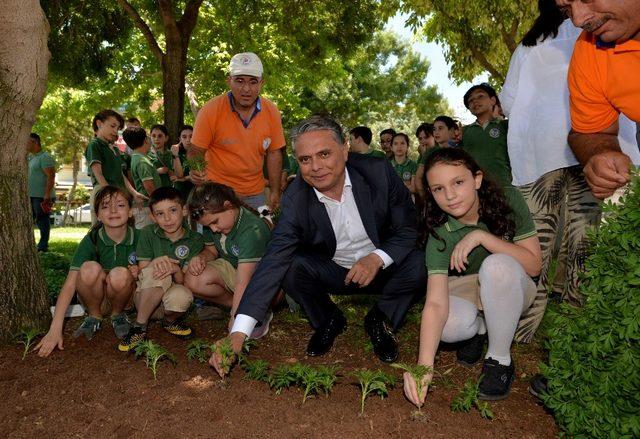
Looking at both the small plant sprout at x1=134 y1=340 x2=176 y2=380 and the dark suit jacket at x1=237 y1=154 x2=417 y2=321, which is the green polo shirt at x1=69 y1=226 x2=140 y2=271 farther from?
the dark suit jacket at x1=237 y1=154 x2=417 y2=321

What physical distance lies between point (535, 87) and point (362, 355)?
2.18 meters

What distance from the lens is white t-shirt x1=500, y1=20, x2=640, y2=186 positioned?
3359mm

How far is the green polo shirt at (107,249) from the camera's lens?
13.0ft

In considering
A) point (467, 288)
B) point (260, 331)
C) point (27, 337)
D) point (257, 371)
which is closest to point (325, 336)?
point (260, 331)

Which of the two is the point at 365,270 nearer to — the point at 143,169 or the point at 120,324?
the point at 120,324

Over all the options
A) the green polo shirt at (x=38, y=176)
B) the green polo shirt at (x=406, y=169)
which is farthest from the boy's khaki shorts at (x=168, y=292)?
the green polo shirt at (x=38, y=176)

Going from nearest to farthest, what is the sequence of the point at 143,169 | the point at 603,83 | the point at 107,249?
the point at 603,83 → the point at 107,249 → the point at 143,169

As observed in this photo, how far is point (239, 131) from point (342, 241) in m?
2.03

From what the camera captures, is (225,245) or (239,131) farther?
(239,131)

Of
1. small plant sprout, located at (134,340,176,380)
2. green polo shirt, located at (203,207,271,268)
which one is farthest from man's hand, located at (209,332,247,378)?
green polo shirt, located at (203,207,271,268)

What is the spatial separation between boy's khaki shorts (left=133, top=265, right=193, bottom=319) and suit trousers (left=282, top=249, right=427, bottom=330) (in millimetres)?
785

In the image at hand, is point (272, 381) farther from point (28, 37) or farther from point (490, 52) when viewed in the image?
point (490, 52)

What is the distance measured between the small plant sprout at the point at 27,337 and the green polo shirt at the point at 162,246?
0.87 m

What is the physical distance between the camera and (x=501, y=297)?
288 centimetres
